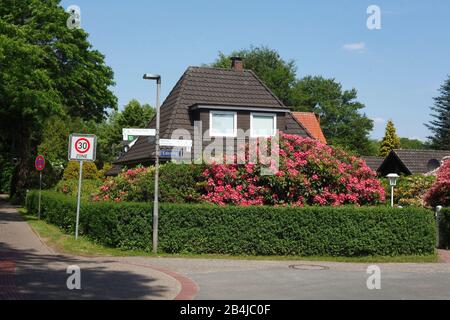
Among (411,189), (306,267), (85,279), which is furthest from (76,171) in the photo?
(85,279)

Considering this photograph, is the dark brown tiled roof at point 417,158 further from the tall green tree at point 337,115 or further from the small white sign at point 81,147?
the tall green tree at point 337,115

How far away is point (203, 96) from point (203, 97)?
9cm

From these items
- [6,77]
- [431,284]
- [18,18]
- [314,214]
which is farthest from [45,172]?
[431,284]

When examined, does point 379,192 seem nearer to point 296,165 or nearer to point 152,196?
point 296,165

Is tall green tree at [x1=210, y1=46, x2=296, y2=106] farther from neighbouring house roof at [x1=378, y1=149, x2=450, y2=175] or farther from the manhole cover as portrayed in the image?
the manhole cover

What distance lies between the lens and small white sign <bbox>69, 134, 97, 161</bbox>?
17234 mm

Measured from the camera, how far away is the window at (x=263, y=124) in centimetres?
3000

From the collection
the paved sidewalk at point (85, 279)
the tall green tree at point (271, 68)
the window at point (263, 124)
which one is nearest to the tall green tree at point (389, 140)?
the tall green tree at point (271, 68)

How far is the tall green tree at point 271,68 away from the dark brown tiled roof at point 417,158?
32.4 metres

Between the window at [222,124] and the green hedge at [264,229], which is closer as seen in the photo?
the green hedge at [264,229]

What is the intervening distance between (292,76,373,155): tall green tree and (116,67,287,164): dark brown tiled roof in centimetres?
5209

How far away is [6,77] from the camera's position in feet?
85.3

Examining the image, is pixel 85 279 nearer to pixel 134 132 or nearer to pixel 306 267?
pixel 134 132
